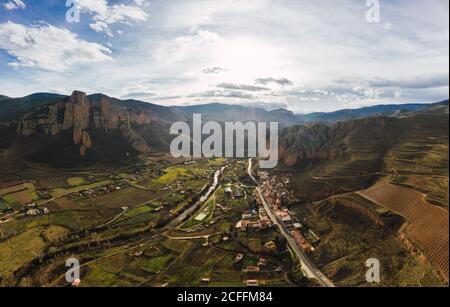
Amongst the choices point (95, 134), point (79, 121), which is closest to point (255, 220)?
point (95, 134)

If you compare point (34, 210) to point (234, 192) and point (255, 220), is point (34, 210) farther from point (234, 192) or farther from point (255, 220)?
point (255, 220)

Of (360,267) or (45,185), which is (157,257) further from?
(45,185)

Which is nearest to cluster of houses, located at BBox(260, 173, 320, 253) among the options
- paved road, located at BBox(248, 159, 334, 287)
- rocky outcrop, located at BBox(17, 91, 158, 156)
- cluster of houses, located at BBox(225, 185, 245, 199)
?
paved road, located at BBox(248, 159, 334, 287)

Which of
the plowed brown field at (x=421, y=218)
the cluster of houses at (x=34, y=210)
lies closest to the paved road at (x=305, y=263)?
the plowed brown field at (x=421, y=218)

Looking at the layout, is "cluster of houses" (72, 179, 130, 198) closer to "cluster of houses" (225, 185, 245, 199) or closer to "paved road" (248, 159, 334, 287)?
"cluster of houses" (225, 185, 245, 199)
